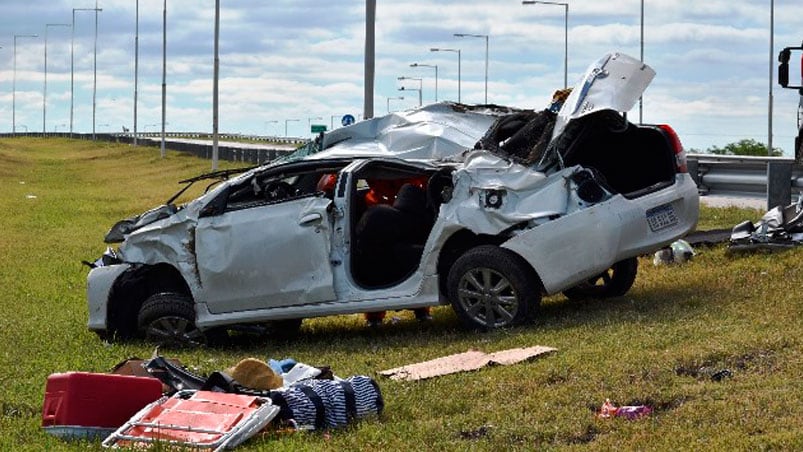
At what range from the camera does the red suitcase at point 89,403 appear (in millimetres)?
8156

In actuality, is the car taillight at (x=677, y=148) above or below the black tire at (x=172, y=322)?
above

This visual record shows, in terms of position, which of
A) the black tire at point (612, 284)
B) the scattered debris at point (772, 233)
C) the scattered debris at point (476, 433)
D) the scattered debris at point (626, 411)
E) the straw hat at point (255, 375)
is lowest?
the scattered debris at point (476, 433)

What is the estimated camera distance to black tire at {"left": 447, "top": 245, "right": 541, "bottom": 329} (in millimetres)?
11555

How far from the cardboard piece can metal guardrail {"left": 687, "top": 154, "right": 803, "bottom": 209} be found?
8075 mm

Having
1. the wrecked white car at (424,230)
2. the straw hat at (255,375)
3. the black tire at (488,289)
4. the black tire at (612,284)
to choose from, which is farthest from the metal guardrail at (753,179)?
the straw hat at (255,375)

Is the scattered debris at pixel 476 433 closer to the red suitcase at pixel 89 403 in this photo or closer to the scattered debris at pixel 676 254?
the red suitcase at pixel 89 403

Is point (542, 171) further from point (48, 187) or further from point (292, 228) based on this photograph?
point (48, 187)

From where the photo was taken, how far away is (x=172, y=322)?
40.8 feet

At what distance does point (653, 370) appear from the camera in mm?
8977

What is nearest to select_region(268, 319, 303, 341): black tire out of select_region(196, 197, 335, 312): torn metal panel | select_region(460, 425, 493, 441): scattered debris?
select_region(196, 197, 335, 312): torn metal panel

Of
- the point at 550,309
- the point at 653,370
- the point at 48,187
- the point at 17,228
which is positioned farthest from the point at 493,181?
the point at 48,187

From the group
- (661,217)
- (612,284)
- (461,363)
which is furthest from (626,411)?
(612,284)

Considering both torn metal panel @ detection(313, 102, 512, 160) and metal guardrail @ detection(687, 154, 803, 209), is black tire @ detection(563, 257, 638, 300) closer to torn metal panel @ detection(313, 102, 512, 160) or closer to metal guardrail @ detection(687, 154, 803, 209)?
torn metal panel @ detection(313, 102, 512, 160)

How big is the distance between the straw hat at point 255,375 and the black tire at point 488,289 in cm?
317
